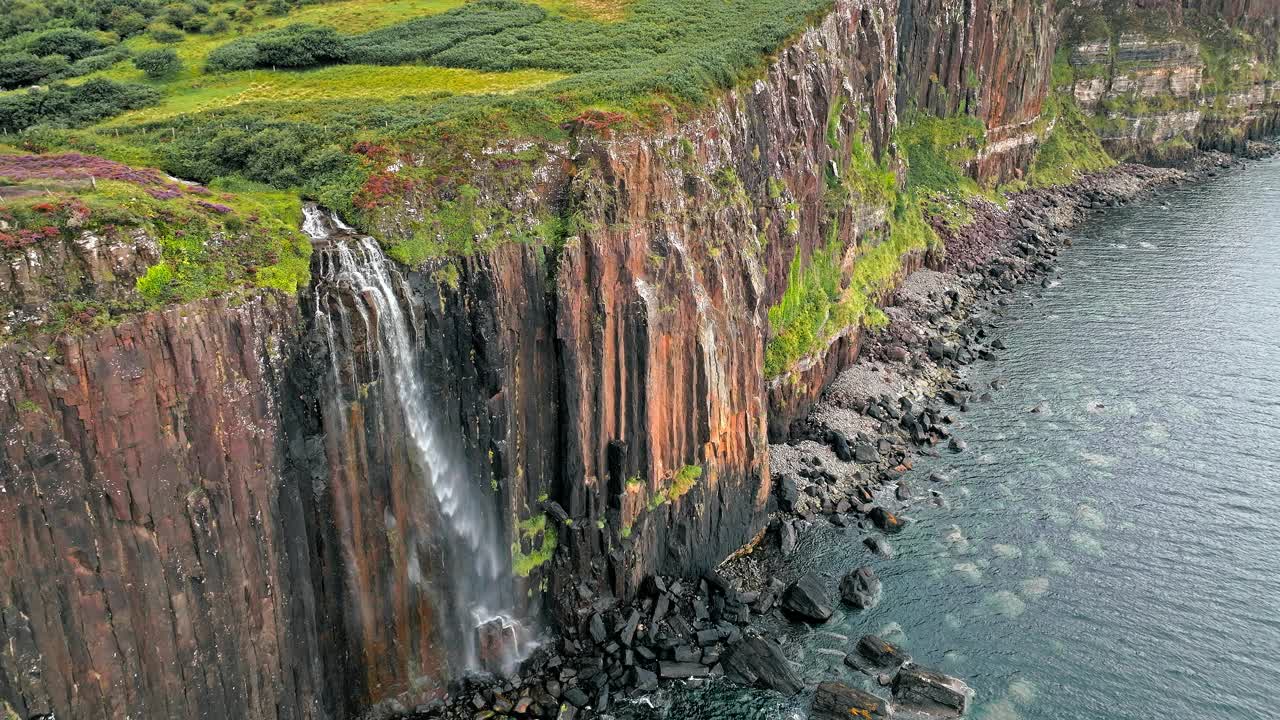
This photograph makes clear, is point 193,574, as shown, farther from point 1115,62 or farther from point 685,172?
point 1115,62

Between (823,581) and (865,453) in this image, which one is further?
(865,453)

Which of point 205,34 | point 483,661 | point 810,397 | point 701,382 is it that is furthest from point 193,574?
point 205,34

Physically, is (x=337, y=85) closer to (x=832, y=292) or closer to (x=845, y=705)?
(x=832, y=292)

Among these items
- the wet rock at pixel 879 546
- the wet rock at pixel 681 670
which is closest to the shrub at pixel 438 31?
the wet rock at pixel 879 546

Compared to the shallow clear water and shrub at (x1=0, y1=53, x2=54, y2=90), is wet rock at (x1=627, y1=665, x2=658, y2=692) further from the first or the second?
shrub at (x1=0, y1=53, x2=54, y2=90)

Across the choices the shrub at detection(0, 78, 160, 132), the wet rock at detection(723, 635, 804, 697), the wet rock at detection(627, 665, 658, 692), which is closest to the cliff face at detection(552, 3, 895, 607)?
the wet rock at detection(627, 665, 658, 692)

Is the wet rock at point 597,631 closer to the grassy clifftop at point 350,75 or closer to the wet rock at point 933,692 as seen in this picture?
the wet rock at point 933,692

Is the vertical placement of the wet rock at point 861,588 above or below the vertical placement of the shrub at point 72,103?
below

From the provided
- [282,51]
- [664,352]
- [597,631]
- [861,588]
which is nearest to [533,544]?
[597,631]
